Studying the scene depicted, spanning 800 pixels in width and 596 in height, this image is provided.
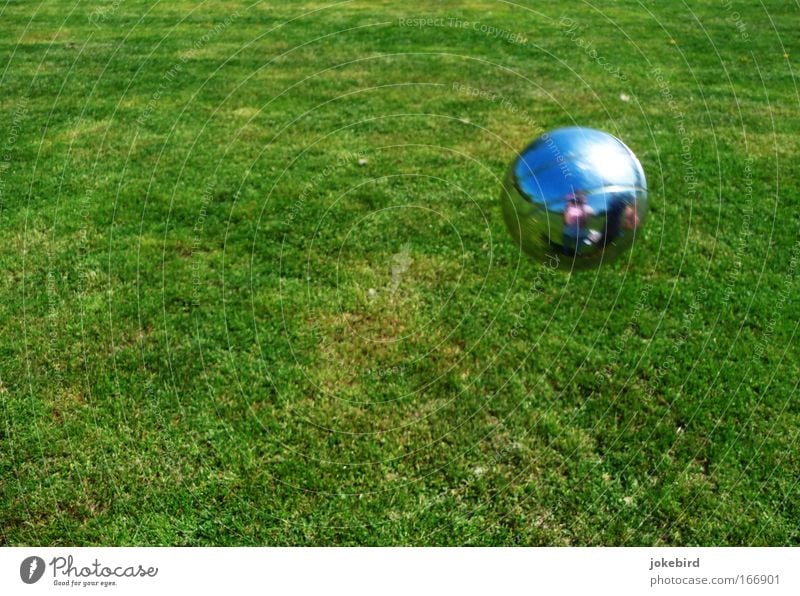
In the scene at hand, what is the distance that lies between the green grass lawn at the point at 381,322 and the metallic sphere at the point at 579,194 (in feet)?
4.56

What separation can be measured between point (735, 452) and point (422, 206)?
516 centimetres

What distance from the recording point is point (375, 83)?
13602mm

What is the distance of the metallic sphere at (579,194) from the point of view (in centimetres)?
601

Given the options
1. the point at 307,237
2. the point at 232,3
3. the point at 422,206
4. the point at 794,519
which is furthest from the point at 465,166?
the point at 232,3

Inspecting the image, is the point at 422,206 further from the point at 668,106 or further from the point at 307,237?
the point at 668,106
